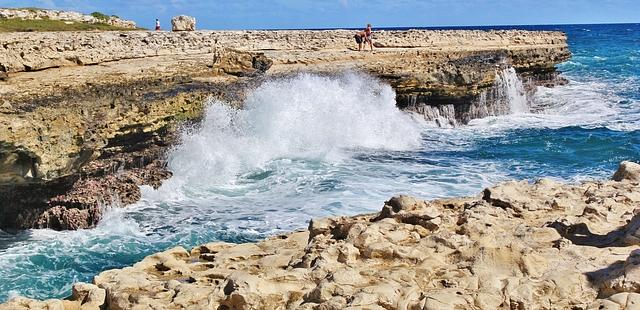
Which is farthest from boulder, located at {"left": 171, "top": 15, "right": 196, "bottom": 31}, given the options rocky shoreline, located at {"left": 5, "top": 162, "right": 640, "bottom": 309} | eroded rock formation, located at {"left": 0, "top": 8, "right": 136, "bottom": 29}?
rocky shoreline, located at {"left": 5, "top": 162, "right": 640, "bottom": 309}

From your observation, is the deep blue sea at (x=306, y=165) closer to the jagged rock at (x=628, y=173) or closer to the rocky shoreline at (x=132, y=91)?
the rocky shoreline at (x=132, y=91)

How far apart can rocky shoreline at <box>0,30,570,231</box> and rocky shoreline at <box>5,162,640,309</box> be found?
21.4 feet

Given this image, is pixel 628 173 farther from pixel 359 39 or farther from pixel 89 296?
pixel 359 39

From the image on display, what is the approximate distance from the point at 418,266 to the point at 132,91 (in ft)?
35.0

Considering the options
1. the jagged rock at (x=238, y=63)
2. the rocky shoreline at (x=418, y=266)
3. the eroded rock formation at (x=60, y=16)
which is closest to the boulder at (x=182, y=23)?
the eroded rock formation at (x=60, y=16)

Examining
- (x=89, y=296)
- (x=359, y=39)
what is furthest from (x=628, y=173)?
(x=359, y=39)

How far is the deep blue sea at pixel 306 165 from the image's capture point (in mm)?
11391

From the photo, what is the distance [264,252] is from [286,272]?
1.22 metres

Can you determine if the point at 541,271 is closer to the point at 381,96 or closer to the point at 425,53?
the point at 381,96

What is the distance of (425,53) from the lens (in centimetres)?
2412

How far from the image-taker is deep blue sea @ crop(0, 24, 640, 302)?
11391 mm

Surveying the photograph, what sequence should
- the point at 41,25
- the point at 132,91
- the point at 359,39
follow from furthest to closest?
the point at 359,39 < the point at 41,25 < the point at 132,91

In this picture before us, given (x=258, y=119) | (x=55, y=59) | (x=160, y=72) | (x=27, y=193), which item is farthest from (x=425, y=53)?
(x=27, y=193)

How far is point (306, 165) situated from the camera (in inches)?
664
